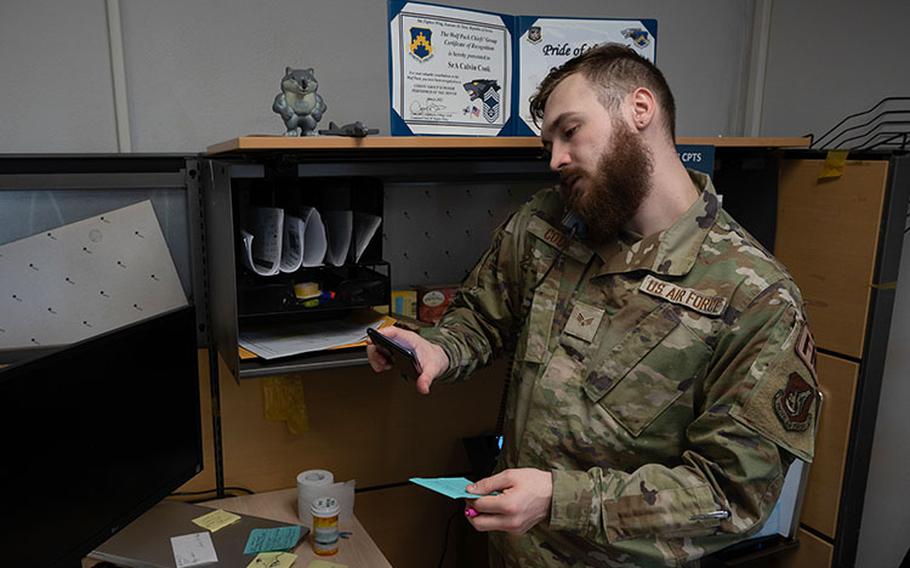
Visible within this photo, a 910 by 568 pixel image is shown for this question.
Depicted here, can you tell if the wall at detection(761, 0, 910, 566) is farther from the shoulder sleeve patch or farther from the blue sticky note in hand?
the blue sticky note in hand

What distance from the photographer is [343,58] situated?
1558mm

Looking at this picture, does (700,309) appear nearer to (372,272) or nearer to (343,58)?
(372,272)

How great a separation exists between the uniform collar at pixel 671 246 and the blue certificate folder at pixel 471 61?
374mm

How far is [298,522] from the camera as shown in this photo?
1421 millimetres

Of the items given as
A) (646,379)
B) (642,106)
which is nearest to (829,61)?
(642,106)

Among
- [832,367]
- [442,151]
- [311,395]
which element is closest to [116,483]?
[311,395]

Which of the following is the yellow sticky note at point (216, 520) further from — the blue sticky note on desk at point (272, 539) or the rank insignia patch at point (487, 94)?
the rank insignia patch at point (487, 94)

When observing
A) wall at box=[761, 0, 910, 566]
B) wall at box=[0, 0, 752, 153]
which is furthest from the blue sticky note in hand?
wall at box=[761, 0, 910, 566]

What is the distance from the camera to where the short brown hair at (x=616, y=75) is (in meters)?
1.11

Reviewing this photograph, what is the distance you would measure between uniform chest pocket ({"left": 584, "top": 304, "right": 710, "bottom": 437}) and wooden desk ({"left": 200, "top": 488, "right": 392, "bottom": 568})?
1.77ft

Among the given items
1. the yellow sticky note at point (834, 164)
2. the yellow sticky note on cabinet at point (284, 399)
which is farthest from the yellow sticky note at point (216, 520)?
the yellow sticky note at point (834, 164)

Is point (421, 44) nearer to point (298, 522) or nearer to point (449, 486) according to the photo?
point (449, 486)

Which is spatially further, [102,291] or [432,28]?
[102,291]

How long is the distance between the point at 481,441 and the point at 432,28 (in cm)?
102
